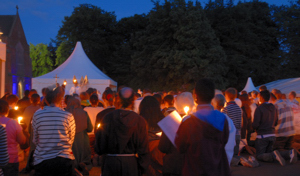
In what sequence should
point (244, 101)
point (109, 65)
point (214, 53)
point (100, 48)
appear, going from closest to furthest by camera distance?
point (244, 101) < point (214, 53) < point (100, 48) < point (109, 65)

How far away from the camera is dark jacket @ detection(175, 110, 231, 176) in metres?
2.39

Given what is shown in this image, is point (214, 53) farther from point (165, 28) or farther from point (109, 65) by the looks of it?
point (109, 65)

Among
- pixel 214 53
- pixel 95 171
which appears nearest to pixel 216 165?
pixel 95 171

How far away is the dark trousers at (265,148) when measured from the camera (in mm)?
6645

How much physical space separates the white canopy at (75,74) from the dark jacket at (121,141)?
1240cm

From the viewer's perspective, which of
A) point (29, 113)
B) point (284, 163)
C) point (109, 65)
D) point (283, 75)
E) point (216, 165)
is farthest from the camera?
point (109, 65)

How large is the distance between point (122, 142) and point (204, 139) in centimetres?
95

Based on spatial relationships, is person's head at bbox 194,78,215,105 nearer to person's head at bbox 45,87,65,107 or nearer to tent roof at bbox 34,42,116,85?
person's head at bbox 45,87,65,107

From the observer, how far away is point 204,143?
2.39m

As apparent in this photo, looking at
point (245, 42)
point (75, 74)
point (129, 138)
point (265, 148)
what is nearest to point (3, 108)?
point (129, 138)

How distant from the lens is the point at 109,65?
Result: 3428 centimetres

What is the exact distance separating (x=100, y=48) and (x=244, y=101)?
26.4 meters

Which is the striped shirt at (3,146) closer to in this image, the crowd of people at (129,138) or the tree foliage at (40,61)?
the crowd of people at (129,138)

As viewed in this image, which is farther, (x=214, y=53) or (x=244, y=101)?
(x=214, y=53)
